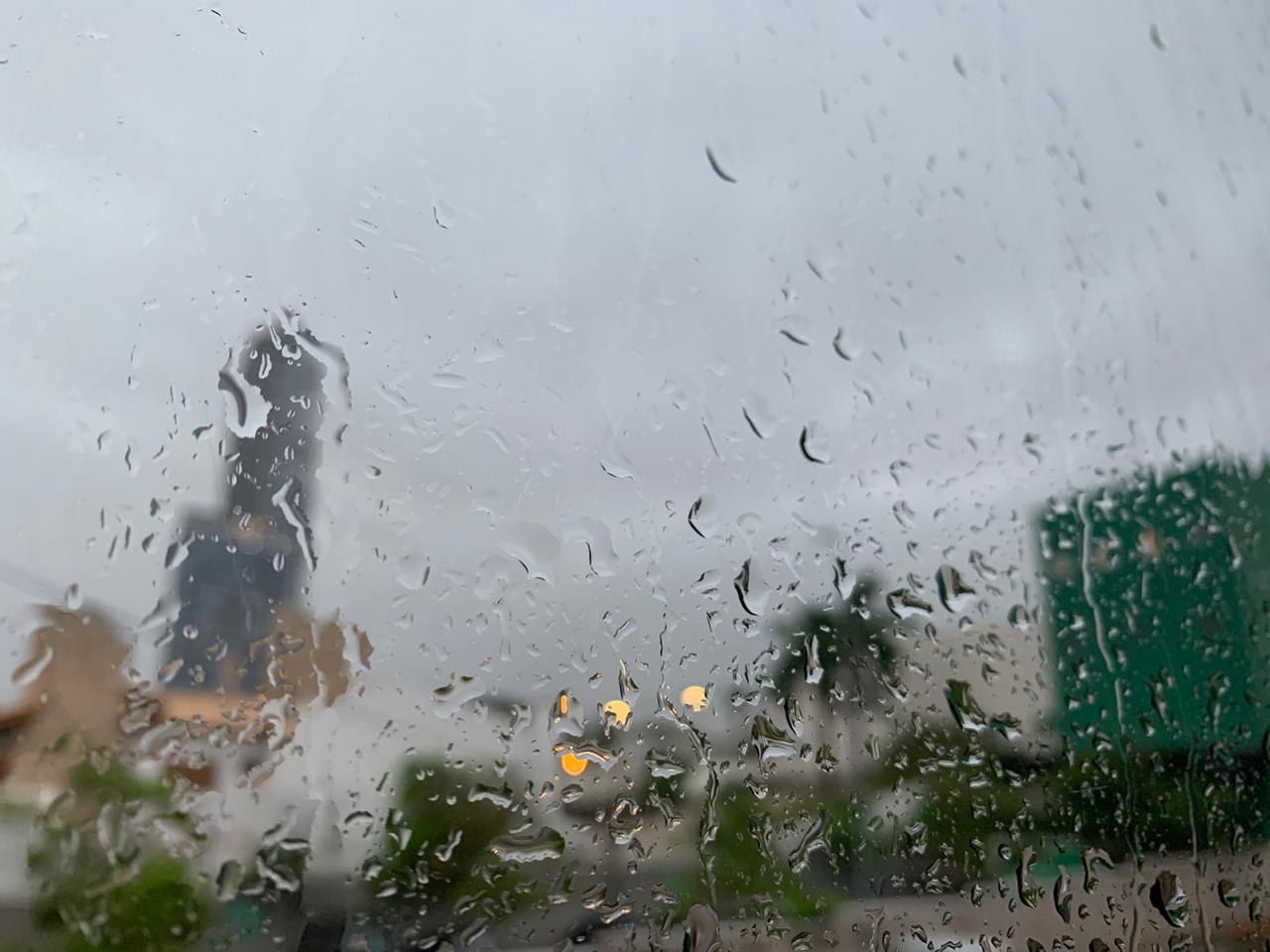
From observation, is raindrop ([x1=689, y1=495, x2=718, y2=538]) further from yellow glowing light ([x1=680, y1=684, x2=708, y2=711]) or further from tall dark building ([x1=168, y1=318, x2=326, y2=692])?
tall dark building ([x1=168, y1=318, x2=326, y2=692])

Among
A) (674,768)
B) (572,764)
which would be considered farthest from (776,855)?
(572,764)

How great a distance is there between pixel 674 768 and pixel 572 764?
13 cm

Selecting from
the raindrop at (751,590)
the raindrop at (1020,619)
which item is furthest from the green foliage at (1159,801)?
the raindrop at (751,590)

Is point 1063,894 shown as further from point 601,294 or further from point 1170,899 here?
point 601,294

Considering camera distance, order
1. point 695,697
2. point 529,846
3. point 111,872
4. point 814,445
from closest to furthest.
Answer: point 111,872 < point 529,846 < point 695,697 < point 814,445

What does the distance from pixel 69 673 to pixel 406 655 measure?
0.32 m

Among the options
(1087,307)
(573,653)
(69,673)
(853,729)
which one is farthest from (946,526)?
(69,673)

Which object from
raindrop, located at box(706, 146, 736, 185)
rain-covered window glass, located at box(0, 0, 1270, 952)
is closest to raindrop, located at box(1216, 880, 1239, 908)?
Answer: rain-covered window glass, located at box(0, 0, 1270, 952)

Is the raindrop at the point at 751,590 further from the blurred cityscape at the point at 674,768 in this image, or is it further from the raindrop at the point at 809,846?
the raindrop at the point at 809,846

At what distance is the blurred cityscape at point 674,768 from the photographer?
887mm

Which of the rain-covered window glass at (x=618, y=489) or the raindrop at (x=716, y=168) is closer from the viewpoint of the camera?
the rain-covered window glass at (x=618, y=489)

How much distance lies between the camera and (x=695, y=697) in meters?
1.09

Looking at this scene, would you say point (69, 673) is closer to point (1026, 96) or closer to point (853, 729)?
point (853, 729)

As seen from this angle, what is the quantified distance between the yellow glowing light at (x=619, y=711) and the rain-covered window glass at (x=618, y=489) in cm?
1
